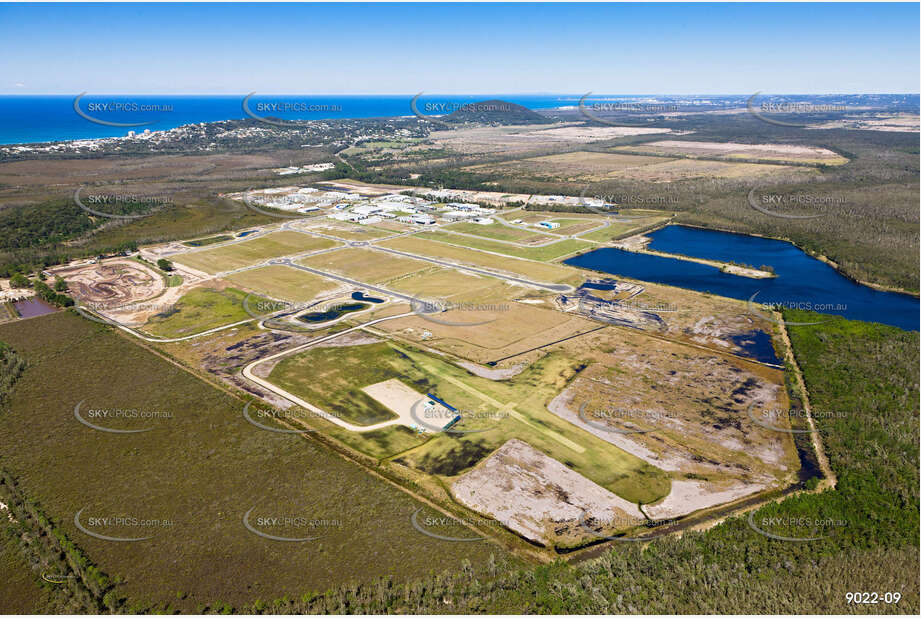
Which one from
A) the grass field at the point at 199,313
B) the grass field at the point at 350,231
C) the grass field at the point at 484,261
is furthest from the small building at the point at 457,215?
the grass field at the point at 199,313

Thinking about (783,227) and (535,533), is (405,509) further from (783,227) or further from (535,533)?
(783,227)

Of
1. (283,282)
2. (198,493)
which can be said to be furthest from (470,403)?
(283,282)

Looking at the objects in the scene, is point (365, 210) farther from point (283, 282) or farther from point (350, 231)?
point (283, 282)

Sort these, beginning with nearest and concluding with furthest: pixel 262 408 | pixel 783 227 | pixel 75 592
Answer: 1. pixel 75 592
2. pixel 262 408
3. pixel 783 227

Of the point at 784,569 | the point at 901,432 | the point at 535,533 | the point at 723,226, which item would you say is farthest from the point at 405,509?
the point at 723,226

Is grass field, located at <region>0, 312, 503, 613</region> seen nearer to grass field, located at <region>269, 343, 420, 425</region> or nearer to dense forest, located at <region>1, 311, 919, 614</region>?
dense forest, located at <region>1, 311, 919, 614</region>

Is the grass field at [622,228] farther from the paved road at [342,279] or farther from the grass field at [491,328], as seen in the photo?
the paved road at [342,279]
